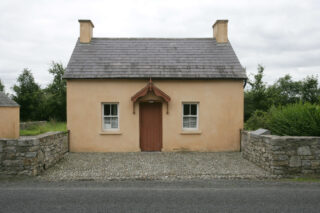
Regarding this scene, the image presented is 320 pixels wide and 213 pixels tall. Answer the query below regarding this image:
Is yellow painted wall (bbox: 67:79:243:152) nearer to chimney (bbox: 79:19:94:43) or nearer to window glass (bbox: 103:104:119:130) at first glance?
window glass (bbox: 103:104:119:130)

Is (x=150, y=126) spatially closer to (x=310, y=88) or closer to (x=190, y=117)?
(x=190, y=117)

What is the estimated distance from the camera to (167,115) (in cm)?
1307

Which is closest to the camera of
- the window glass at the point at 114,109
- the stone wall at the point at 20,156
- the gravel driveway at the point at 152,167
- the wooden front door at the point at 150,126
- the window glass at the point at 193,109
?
the stone wall at the point at 20,156

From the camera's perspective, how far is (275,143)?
829 centimetres

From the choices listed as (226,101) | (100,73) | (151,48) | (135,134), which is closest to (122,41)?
(151,48)

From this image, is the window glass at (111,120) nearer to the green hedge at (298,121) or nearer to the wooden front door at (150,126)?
the wooden front door at (150,126)

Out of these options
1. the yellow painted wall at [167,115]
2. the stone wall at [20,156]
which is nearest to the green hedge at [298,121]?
the yellow painted wall at [167,115]

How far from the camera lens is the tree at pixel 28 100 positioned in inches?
1109

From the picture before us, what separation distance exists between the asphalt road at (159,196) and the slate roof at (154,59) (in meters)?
6.71

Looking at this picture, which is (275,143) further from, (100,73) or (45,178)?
(100,73)

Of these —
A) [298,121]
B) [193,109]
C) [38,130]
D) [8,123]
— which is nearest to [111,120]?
[193,109]

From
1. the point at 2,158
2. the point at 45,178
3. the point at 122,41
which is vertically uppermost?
the point at 122,41

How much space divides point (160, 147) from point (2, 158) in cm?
704

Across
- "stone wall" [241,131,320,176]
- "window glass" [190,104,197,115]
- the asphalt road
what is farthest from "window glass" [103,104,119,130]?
"stone wall" [241,131,320,176]
